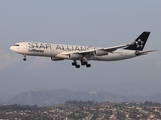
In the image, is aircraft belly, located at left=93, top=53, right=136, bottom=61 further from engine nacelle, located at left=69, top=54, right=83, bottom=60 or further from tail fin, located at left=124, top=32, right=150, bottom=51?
engine nacelle, located at left=69, top=54, right=83, bottom=60

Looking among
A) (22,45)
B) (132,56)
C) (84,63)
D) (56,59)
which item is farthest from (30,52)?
(132,56)

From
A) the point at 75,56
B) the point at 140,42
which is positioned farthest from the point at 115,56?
the point at 75,56

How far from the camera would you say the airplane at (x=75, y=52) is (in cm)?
8144

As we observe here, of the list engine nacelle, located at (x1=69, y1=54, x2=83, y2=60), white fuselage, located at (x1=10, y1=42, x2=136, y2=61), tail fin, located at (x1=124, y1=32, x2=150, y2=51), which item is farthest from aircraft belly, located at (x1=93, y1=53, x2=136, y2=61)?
engine nacelle, located at (x1=69, y1=54, x2=83, y2=60)

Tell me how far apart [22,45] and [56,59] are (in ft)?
30.7

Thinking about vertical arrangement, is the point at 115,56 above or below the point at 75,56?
below

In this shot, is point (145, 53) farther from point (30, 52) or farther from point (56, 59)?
point (30, 52)

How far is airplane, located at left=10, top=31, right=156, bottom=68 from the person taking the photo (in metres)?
81.4

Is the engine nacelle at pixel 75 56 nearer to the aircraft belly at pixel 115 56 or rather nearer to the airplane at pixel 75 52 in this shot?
the airplane at pixel 75 52

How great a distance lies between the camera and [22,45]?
81375 mm

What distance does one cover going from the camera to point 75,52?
85.0 m

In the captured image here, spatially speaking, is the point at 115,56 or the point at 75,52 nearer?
the point at 75,52

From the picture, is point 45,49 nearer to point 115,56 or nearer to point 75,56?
point 75,56

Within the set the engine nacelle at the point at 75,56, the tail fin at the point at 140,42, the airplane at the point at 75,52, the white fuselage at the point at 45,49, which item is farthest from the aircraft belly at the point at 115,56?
the engine nacelle at the point at 75,56
